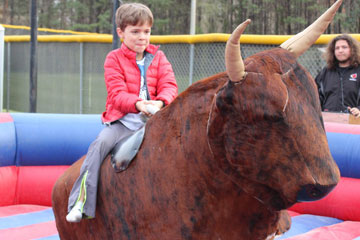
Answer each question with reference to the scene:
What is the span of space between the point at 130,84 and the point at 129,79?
29 mm

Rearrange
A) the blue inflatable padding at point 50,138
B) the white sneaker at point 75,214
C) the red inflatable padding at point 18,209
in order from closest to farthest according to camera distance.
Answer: the white sneaker at point 75,214 → the red inflatable padding at point 18,209 → the blue inflatable padding at point 50,138

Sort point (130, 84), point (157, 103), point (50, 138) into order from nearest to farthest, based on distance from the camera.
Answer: point (157, 103) < point (130, 84) < point (50, 138)

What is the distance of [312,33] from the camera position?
1867mm

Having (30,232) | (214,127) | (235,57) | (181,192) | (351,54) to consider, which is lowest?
(30,232)

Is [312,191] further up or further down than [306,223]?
further up

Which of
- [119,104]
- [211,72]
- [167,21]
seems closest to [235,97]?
[119,104]

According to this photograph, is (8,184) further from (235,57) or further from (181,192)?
(235,57)

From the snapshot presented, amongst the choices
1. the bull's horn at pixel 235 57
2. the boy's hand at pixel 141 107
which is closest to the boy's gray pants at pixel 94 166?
the boy's hand at pixel 141 107

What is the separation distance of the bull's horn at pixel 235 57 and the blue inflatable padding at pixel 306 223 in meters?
2.99

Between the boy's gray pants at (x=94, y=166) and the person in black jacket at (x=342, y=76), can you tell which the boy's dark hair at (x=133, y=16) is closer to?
the boy's gray pants at (x=94, y=166)

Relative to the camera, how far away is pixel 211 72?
8.39 metres

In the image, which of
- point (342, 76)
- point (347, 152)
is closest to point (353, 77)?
point (342, 76)

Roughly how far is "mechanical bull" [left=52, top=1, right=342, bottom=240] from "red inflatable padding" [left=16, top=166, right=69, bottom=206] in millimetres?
2856

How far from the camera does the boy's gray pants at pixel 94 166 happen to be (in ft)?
8.07
